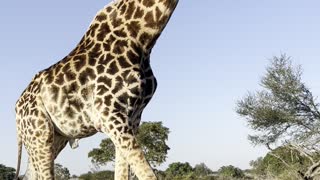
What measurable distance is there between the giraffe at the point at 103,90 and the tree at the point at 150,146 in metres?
20.2

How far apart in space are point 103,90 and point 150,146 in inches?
842

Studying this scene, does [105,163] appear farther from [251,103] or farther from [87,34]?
[87,34]

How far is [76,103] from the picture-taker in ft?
13.3

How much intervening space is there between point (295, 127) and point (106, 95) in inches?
881

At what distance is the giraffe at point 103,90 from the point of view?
3.88 metres

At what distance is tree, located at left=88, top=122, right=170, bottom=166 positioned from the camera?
25.0 meters

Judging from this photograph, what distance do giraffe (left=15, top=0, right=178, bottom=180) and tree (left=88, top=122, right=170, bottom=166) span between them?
20.2m

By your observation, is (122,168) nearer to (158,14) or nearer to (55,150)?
(55,150)

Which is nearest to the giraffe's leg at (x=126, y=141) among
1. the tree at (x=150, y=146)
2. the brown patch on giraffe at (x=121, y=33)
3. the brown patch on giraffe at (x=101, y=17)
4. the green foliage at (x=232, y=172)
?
the brown patch on giraffe at (x=121, y=33)

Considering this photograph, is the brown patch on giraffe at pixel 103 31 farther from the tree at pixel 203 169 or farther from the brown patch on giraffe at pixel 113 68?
the tree at pixel 203 169

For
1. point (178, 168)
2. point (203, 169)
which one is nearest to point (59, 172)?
point (178, 168)

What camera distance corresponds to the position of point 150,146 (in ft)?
82.5

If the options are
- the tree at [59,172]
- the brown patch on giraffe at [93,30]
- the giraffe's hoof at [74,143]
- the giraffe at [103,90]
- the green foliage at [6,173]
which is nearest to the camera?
the giraffe at [103,90]

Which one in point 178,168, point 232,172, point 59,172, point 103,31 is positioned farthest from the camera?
point 232,172
